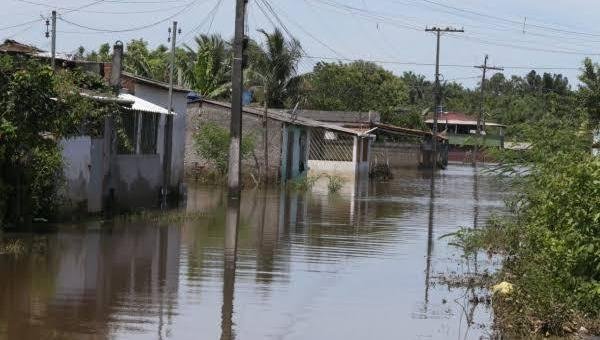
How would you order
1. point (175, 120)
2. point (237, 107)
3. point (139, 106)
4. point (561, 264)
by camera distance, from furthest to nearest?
point (175, 120), point (237, 107), point (139, 106), point (561, 264)

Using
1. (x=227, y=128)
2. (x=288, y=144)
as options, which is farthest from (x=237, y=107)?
(x=288, y=144)

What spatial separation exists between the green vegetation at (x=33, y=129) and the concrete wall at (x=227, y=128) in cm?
1755

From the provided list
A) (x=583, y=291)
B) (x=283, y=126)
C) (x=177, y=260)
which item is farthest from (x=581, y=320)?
(x=283, y=126)

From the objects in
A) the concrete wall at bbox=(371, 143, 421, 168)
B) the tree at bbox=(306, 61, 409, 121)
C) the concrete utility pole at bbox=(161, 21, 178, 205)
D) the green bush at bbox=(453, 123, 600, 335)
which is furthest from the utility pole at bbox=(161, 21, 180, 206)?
the tree at bbox=(306, 61, 409, 121)

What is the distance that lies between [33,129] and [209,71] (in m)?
29.1

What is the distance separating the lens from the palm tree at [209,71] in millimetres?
45938

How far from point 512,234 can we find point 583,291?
4.43 m

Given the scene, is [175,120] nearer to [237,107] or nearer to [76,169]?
[237,107]

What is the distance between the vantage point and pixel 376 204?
30438 millimetres

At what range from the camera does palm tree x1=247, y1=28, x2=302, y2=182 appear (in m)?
50.8

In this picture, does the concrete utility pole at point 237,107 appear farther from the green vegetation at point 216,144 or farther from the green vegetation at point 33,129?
the green vegetation at point 216,144

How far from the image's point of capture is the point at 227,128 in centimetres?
3728

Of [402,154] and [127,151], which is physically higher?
[402,154]

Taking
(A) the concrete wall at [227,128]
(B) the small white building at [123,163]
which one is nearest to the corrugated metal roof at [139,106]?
(B) the small white building at [123,163]
